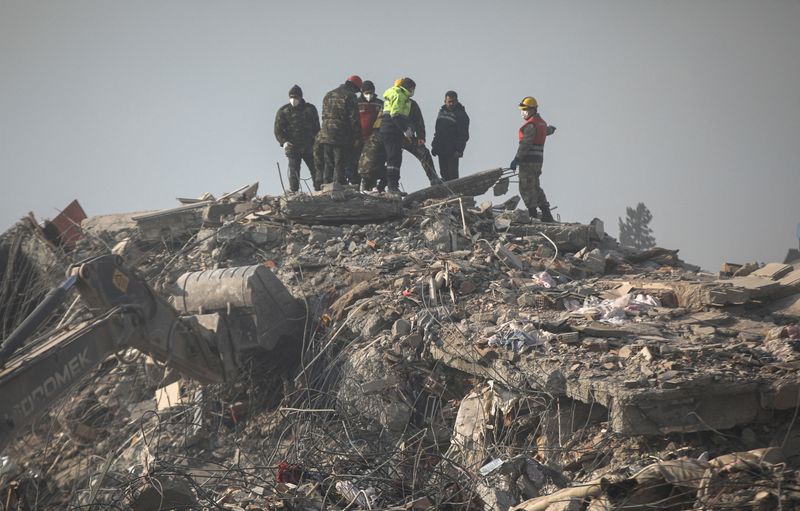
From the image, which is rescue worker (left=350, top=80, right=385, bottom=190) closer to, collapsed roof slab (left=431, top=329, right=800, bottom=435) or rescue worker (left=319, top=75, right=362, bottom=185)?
rescue worker (left=319, top=75, right=362, bottom=185)

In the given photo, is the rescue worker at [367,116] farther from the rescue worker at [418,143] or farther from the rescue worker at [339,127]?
the rescue worker at [418,143]

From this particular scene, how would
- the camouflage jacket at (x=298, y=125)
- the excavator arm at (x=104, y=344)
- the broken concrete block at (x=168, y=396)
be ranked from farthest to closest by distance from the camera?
1. the camouflage jacket at (x=298, y=125)
2. the broken concrete block at (x=168, y=396)
3. the excavator arm at (x=104, y=344)

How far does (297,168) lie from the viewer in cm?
1148

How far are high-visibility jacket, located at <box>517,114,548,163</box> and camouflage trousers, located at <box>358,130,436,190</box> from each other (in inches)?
56.6

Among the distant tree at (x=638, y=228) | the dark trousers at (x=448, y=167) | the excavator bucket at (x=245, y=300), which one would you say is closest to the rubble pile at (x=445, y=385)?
the excavator bucket at (x=245, y=300)

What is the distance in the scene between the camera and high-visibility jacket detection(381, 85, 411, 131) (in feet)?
34.6

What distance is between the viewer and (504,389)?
6105 mm

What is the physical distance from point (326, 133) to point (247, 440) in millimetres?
4853

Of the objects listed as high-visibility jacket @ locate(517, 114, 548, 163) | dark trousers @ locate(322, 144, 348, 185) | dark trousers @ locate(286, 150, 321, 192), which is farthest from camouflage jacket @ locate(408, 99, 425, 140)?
dark trousers @ locate(286, 150, 321, 192)

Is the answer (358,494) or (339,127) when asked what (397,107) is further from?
(358,494)

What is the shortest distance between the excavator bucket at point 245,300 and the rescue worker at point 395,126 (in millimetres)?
3455

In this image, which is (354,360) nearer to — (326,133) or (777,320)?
(777,320)

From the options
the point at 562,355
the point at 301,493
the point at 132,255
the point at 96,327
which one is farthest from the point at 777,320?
the point at 132,255

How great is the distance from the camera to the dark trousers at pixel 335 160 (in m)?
10.9
